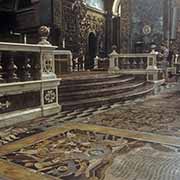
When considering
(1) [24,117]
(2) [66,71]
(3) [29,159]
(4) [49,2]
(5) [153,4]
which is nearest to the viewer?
(3) [29,159]

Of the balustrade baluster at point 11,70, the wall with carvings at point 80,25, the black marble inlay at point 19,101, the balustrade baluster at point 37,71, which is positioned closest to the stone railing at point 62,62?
the wall with carvings at point 80,25

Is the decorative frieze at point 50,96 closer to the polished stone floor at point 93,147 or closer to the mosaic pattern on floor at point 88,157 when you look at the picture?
the polished stone floor at point 93,147

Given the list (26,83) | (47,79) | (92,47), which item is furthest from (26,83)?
(92,47)

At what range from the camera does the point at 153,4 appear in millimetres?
12797

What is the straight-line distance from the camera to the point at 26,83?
13.0 ft

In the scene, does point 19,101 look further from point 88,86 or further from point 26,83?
point 88,86

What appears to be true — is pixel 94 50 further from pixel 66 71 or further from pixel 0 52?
pixel 0 52

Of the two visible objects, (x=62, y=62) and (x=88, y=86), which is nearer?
(x=88, y=86)

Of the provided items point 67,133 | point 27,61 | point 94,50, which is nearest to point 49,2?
point 94,50

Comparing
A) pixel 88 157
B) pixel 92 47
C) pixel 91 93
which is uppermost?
pixel 92 47

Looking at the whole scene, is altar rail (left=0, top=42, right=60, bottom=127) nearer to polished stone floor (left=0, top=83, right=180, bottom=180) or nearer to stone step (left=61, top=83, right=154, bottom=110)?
polished stone floor (left=0, top=83, right=180, bottom=180)

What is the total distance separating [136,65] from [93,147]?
21.6 ft

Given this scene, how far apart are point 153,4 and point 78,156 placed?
11817 mm

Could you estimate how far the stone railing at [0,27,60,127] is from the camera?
3703 millimetres
